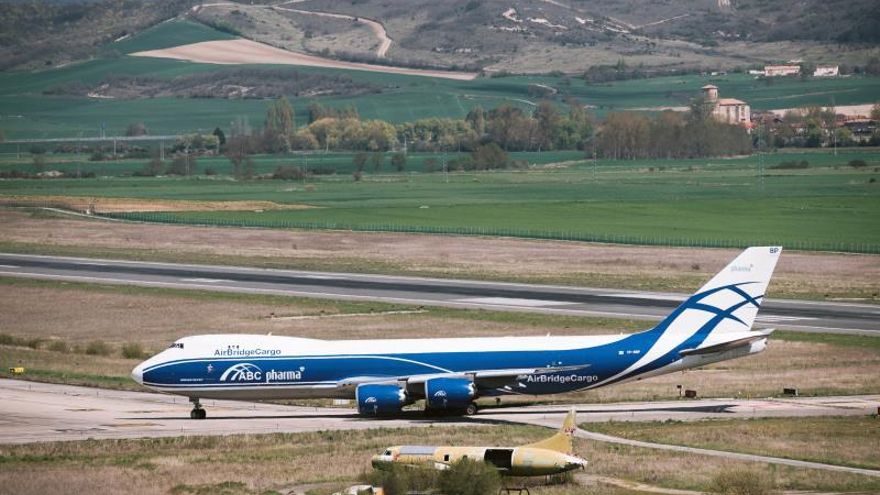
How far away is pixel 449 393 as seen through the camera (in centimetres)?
6191

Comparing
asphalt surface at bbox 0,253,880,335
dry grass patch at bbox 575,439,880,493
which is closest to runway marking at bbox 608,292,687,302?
asphalt surface at bbox 0,253,880,335

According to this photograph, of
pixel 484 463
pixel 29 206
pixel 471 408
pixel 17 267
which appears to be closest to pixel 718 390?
pixel 471 408

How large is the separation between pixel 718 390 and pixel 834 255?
6709 centimetres

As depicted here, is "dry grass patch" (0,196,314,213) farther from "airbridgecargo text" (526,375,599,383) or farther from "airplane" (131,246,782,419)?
"airbridgecargo text" (526,375,599,383)

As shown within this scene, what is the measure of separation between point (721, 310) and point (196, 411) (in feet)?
70.6

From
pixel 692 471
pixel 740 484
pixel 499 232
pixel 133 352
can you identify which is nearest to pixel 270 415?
pixel 133 352

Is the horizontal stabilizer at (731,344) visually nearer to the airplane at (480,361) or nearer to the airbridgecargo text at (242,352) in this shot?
the airplane at (480,361)

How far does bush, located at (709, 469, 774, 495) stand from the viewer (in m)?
46.5

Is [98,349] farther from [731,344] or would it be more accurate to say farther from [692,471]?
[692,471]

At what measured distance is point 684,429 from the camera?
2334 inches

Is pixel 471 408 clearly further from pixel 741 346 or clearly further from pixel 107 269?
pixel 107 269

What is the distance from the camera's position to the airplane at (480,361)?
6253 cm

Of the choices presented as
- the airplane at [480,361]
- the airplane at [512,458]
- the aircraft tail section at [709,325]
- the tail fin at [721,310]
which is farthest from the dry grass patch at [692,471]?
the tail fin at [721,310]

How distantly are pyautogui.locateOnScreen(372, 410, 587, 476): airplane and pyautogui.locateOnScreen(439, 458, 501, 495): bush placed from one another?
1.22 m
